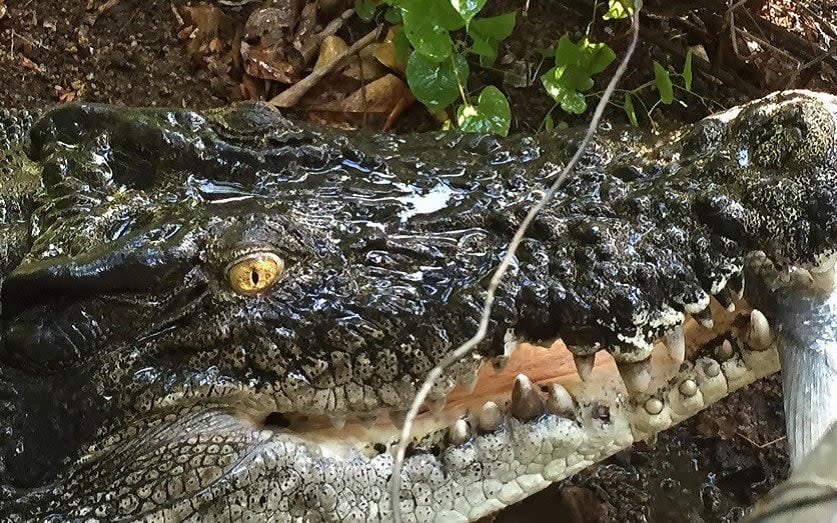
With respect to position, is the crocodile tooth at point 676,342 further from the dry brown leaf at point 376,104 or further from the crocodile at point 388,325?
the dry brown leaf at point 376,104

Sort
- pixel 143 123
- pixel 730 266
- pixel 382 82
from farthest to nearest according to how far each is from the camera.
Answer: pixel 382 82 → pixel 143 123 → pixel 730 266

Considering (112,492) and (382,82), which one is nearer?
(112,492)

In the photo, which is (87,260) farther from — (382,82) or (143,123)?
(382,82)

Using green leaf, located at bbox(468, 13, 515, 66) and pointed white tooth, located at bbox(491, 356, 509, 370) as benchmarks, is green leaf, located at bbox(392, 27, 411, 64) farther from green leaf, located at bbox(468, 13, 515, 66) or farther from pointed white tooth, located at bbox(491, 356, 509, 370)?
pointed white tooth, located at bbox(491, 356, 509, 370)

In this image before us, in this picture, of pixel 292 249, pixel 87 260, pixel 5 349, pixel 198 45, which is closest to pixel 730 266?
pixel 292 249

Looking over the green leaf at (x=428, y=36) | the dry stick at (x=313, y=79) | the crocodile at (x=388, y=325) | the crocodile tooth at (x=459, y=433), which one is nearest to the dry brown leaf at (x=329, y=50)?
the dry stick at (x=313, y=79)
